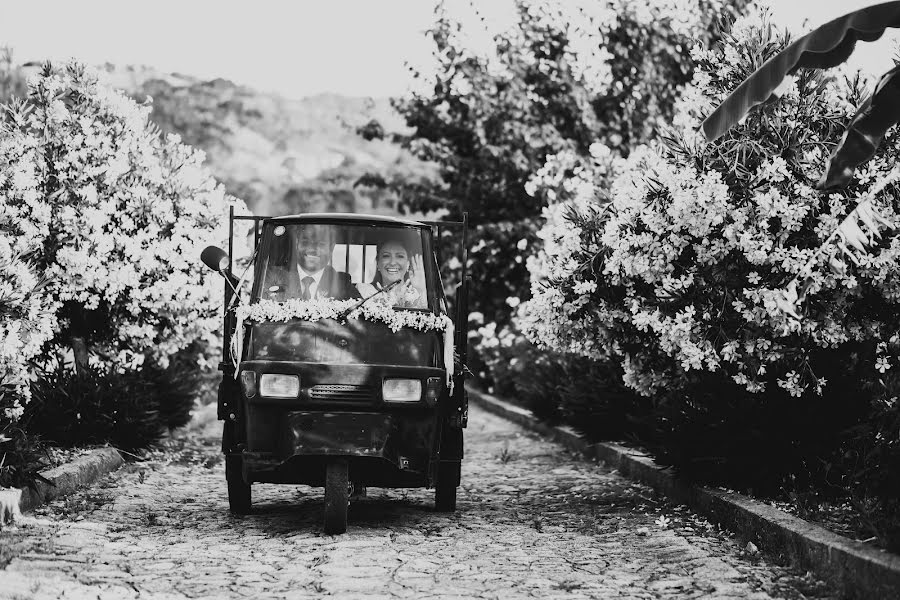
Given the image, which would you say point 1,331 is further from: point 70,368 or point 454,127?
point 454,127

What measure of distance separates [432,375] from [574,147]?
15972mm

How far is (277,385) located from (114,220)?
5055 mm

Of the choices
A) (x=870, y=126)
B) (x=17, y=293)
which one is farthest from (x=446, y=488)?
(x=870, y=126)

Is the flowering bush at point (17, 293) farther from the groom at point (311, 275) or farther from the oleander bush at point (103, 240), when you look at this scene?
the groom at point (311, 275)

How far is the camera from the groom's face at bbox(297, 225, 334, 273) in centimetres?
919

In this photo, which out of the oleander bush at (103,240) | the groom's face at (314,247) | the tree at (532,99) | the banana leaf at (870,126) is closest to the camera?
the banana leaf at (870,126)

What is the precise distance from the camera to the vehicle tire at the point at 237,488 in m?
9.37

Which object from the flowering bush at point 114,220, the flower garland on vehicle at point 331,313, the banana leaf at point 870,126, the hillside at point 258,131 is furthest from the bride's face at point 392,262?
the hillside at point 258,131

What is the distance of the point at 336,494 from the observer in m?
8.45

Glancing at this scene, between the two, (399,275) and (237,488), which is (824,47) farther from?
(237,488)

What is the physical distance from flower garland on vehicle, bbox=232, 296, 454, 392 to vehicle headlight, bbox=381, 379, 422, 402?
18.6 inches

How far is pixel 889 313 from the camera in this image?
8.92 m

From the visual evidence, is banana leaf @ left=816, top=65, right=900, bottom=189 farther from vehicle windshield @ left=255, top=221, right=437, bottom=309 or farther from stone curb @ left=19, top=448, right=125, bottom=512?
stone curb @ left=19, top=448, right=125, bottom=512

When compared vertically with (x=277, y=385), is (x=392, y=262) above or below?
above
